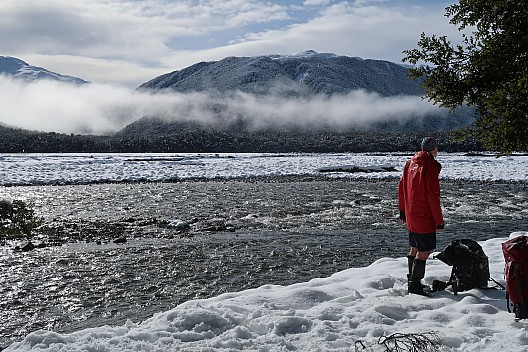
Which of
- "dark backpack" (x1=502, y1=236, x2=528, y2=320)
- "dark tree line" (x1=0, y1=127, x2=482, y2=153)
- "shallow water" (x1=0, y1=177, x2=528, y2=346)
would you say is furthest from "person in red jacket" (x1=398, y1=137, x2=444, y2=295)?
"dark tree line" (x1=0, y1=127, x2=482, y2=153)

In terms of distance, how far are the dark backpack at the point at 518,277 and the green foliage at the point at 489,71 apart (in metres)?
4.17

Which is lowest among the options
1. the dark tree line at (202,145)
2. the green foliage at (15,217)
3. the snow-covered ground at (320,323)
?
the snow-covered ground at (320,323)

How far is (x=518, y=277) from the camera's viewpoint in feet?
20.5

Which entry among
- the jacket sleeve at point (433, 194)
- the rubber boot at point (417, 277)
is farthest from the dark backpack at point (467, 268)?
the jacket sleeve at point (433, 194)

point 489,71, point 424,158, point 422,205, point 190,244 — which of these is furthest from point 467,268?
point 190,244

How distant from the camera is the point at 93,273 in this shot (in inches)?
447

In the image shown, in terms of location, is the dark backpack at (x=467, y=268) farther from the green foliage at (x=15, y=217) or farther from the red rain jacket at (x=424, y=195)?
the green foliage at (x=15, y=217)

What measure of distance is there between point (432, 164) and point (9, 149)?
361ft

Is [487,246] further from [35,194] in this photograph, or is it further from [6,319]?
[35,194]

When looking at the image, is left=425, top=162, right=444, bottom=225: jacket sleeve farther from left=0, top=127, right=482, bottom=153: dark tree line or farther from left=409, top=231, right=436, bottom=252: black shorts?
left=0, top=127, right=482, bottom=153: dark tree line

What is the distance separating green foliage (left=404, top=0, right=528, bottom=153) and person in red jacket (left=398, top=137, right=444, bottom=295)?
311 centimetres

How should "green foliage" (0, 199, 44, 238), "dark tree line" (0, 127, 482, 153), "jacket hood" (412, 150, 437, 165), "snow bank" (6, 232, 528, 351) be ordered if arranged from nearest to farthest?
"snow bank" (6, 232, 528, 351), "jacket hood" (412, 150, 437, 165), "green foliage" (0, 199, 44, 238), "dark tree line" (0, 127, 482, 153)

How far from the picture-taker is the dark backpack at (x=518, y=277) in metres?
6.15

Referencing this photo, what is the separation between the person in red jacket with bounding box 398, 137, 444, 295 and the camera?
7.34m
